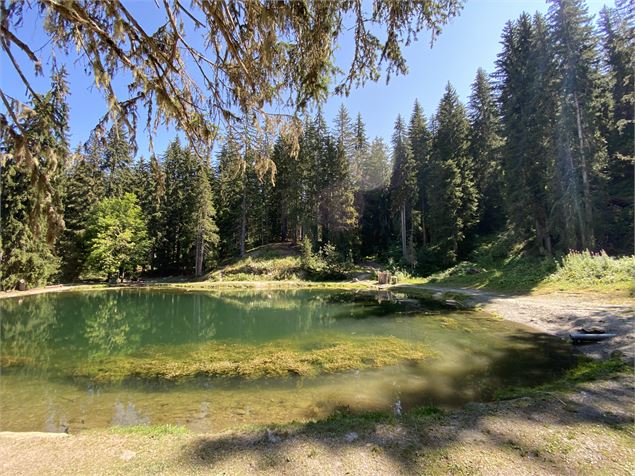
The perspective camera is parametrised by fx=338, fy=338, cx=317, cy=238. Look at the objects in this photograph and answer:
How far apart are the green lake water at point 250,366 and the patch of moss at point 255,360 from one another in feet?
0.16

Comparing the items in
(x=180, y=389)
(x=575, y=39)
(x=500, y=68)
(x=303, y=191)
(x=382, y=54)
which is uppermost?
(x=500, y=68)

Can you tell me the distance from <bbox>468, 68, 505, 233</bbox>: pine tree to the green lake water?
2252 centimetres

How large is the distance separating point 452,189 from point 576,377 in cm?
2599

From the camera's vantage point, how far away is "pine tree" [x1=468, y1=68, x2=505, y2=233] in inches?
1325

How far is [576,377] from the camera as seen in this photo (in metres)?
6.29

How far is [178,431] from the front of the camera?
439cm

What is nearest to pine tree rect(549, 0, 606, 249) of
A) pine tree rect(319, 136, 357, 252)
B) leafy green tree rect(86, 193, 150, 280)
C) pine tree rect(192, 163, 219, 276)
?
→ pine tree rect(319, 136, 357, 252)

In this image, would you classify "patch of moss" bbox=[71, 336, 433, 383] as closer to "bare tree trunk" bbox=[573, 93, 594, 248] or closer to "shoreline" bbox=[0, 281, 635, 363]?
"shoreline" bbox=[0, 281, 635, 363]

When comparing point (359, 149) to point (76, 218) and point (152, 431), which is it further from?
point (152, 431)

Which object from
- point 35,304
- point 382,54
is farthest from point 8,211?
point 382,54

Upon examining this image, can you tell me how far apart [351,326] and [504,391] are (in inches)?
291

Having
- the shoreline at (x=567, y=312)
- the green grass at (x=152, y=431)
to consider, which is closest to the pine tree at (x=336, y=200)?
the shoreline at (x=567, y=312)

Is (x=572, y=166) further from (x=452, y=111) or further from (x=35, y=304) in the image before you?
(x=35, y=304)

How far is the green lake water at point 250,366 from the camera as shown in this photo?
5.95 metres
